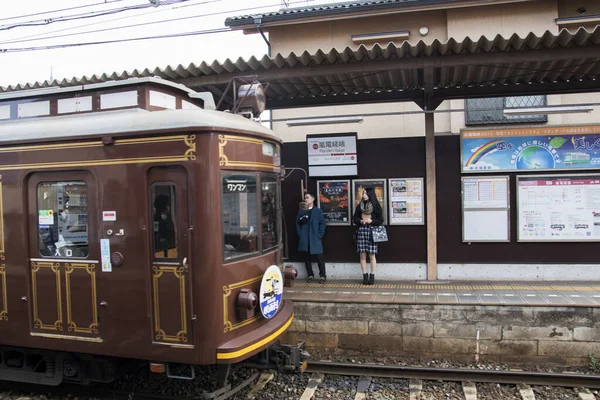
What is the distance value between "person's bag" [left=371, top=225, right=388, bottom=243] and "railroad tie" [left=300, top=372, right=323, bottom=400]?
9.47 ft

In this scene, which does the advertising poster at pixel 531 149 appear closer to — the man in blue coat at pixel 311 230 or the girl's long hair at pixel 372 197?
the girl's long hair at pixel 372 197

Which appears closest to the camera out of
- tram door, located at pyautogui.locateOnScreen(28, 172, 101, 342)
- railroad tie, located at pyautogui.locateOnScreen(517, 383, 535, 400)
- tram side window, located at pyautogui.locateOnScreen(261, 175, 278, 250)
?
tram door, located at pyautogui.locateOnScreen(28, 172, 101, 342)

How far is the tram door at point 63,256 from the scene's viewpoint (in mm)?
4355

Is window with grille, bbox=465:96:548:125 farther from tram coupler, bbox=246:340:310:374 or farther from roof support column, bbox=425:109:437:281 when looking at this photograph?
tram coupler, bbox=246:340:310:374

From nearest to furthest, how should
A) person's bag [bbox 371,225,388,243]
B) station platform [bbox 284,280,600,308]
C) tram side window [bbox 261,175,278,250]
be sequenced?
tram side window [bbox 261,175,278,250]
station platform [bbox 284,280,600,308]
person's bag [bbox 371,225,388,243]

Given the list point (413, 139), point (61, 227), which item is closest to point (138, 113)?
point (61, 227)

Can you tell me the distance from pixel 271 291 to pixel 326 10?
363 inches

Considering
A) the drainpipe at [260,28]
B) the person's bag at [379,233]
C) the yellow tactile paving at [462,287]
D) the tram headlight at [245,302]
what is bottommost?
the yellow tactile paving at [462,287]

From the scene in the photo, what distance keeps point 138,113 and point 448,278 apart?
19.9 ft

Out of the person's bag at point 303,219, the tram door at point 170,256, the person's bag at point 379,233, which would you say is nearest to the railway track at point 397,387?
the tram door at point 170,256

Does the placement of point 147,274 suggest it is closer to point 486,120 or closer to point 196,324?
point 196,324

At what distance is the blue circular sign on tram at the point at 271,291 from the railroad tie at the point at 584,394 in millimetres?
3444

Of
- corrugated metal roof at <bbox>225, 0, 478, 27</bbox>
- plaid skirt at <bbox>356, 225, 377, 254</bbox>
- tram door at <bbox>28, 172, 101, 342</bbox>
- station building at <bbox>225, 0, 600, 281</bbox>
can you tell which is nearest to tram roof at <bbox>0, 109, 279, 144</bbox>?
tram door at <bbox>28, 172, 101, 342</bbox>

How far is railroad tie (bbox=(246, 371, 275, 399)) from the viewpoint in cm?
507
